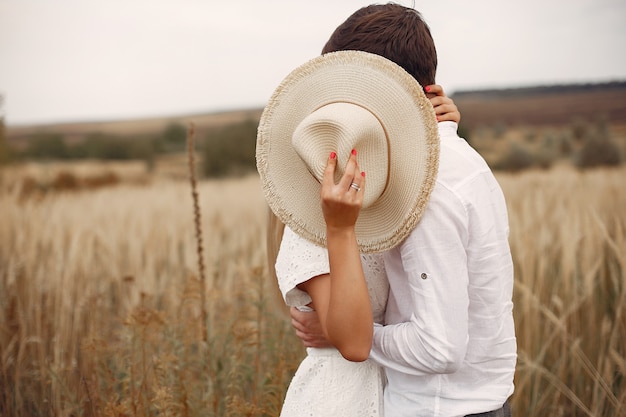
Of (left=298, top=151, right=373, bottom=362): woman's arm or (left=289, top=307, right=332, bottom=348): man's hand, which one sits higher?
(left=298, top=151, right=373, bottom=362): woman's arm

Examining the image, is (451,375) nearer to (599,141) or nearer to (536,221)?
(536,221)

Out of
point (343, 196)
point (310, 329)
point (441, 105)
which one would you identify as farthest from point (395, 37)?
point (310, 329)

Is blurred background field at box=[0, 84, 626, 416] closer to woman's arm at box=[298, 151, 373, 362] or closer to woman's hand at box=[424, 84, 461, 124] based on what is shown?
woman's arm at box=[298, 151, 373, 362]

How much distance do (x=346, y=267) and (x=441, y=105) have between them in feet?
1.64

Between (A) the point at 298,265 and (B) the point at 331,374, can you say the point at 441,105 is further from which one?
(B) the point at 331,374

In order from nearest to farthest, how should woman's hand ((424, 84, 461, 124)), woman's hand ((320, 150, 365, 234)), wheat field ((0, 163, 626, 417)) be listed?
woman's hand ((320, 150, 365, 234))
woman's hand ((424, 84, 461, 124))
wheat field ((0, 163, 626, 417))

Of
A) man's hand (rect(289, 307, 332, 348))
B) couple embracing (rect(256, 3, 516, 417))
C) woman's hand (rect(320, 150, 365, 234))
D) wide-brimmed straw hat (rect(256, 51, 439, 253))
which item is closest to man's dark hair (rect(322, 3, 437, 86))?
couple embracing (rect(256, 3, 516, 417))

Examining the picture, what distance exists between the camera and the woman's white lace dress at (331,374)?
1.37 meters

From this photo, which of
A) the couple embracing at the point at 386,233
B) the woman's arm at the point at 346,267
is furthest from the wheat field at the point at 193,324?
the woman's arm at the point at 346,267

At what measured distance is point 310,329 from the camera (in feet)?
4.66

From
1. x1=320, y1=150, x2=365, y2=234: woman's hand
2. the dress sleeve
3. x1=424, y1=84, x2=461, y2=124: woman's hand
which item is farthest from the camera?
x1=424, y1=84, x2=461, y2=124: woman's hand

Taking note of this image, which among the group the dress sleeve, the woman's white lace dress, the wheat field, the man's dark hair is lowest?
the wheat field

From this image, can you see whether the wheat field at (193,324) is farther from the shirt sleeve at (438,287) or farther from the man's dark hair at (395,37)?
the man's dark hair at (395,37)

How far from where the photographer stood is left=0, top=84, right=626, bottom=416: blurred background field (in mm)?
2344
